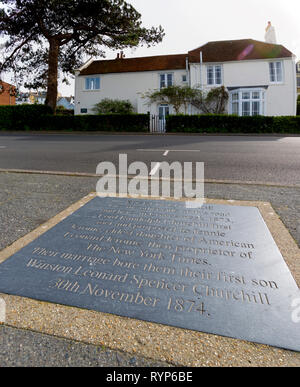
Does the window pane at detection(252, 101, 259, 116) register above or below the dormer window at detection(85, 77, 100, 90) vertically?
below

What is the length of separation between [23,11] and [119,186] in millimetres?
25060

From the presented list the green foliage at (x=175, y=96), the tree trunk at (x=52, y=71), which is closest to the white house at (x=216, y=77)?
the green foliage at (x=175, y=96)

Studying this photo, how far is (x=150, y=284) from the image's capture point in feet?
6.96

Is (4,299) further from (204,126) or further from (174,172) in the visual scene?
(204,126)

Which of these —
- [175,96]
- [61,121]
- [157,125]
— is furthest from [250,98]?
[61,121]

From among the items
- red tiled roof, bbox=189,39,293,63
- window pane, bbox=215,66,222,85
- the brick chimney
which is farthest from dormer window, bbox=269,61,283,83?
the brick chimney

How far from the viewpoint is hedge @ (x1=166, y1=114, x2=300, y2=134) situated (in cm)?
1984

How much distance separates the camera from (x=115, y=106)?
28281 millimetres

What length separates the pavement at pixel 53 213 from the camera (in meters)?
1.58

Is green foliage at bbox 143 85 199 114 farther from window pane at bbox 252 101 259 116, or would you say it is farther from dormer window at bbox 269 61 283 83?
dormer window at bbox 269 61 283 83

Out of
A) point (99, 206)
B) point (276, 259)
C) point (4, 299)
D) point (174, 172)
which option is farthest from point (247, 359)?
point (174, 172)

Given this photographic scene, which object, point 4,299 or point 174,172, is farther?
point 174,172

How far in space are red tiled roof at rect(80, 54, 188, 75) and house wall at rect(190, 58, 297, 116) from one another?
2717 mm

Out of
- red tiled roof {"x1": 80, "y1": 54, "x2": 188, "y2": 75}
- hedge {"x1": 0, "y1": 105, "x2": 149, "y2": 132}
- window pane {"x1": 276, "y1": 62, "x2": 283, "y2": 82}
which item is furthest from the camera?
red tiled roof {"x1": 80, "y1": 54, "x2": 188, "y2": 75}
